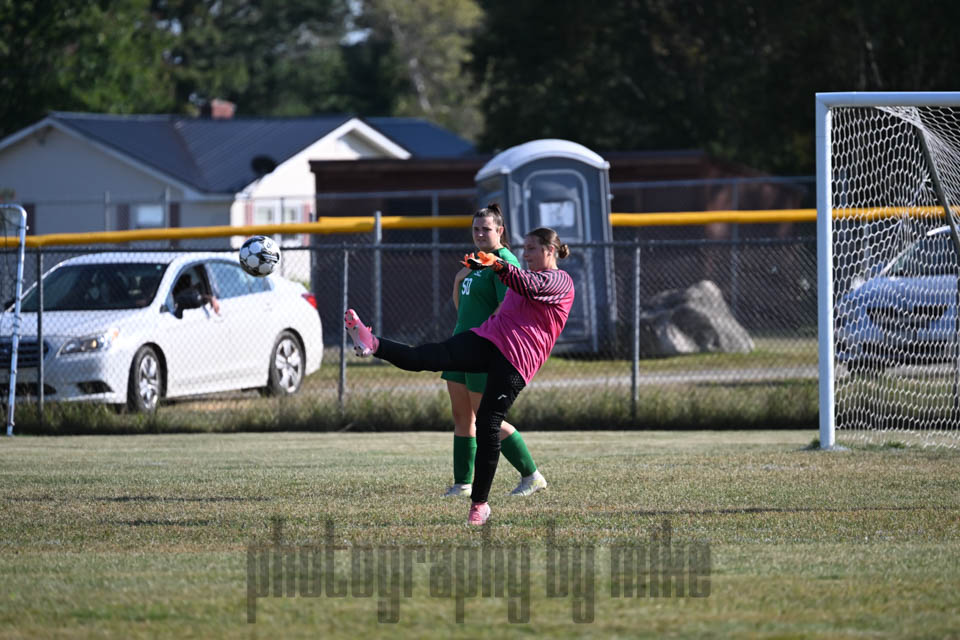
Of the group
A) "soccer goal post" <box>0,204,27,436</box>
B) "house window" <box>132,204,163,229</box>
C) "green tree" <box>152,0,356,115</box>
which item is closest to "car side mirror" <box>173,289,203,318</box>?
"soccer goal post" <box>0,204,27,436</box>

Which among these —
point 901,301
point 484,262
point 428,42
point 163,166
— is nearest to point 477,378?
point 484,262

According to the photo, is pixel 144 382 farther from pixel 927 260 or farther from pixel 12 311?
pixel 927 260

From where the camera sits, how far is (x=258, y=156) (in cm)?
3641

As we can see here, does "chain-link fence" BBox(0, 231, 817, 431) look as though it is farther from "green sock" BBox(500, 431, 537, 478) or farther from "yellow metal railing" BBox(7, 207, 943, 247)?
"green sock" BBox(500, 431, 537, 478)

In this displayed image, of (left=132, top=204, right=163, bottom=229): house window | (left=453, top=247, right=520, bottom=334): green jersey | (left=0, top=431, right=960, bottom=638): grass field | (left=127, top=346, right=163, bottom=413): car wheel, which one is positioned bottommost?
(left=0, top=431, right=960, bottom=638): grass field

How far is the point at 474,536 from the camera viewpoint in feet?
23.6

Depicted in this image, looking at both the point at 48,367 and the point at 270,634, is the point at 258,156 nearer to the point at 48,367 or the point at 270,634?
the point at 48,367

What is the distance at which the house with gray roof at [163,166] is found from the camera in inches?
1422

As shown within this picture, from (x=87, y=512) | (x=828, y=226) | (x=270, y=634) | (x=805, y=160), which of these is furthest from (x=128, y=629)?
(x=805, y=160)

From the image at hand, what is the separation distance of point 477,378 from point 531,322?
3.06ft

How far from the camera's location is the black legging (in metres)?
7.67

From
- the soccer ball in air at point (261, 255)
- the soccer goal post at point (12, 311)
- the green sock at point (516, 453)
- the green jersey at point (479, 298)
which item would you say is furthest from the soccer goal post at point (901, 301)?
the soccer goal post at point (12, 311)

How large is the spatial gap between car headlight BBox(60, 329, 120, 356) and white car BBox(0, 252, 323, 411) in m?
0.01

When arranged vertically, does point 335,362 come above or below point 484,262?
below
